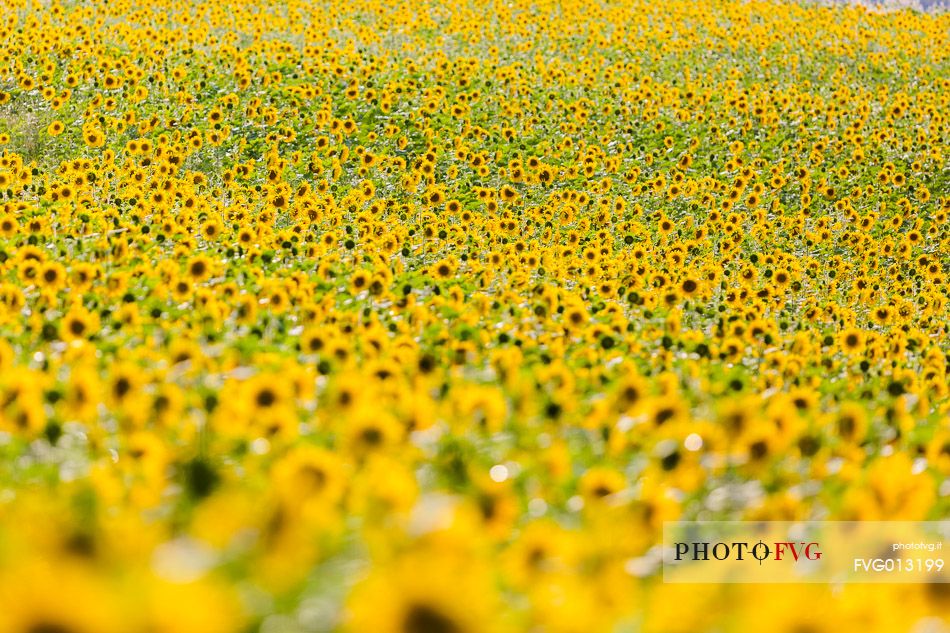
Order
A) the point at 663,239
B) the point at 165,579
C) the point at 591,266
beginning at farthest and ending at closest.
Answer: the point at 663,239 < the point at 591,266 < the point at 165,579

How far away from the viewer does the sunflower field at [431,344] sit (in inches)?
118

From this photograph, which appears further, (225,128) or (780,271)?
(225,128)

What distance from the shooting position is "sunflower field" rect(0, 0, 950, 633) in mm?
2998

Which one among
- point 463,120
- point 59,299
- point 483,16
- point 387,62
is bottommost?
point 59,299

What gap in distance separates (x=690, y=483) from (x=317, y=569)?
214 cm

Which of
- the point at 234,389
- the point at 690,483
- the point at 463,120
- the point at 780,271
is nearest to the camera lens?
the point at 690,483

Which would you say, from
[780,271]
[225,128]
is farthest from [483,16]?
[780,271]

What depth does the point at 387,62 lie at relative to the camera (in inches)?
821

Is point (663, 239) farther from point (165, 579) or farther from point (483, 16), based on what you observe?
point (483, 16)

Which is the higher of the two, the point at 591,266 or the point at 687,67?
the point at 687,67

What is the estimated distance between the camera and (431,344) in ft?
22.6

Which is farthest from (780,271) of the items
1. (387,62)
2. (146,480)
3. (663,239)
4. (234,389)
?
(387,62)

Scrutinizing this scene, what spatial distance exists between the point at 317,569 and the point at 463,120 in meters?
15.8

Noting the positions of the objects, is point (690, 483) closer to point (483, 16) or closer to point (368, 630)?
point (368, 630)
